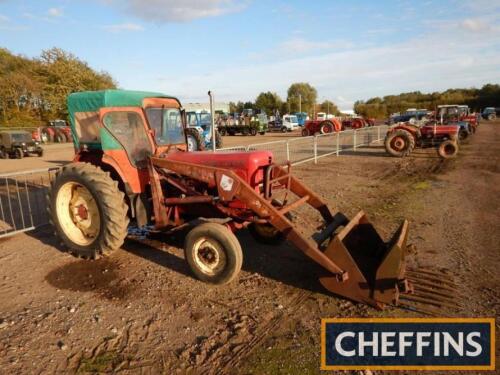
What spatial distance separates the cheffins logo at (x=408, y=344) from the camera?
9.28 ft

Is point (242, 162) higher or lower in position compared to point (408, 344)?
higher

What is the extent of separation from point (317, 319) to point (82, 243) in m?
3.33

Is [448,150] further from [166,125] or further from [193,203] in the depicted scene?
[193,203]

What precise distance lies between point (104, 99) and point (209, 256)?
8.33ft

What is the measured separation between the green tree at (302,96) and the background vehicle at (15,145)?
2242 inches

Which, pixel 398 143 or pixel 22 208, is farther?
pixel 398 143

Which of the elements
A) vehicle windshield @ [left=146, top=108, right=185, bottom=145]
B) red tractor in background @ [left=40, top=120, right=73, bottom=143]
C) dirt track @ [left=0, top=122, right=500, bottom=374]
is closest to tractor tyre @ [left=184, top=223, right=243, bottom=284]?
dirt track @ [left=0, top=122, right=500, bottom=374]

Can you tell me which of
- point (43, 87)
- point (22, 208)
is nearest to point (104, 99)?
point (22, 208)

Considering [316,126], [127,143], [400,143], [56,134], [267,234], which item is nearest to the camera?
[127,143]

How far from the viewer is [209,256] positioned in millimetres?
4078

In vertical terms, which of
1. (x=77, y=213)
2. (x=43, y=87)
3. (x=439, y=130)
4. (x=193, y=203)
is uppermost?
(x=43, y=87)

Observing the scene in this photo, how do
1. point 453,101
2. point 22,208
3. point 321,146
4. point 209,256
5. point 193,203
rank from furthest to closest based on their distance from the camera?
point 453,101, point 321,146, point 22,208, point 193,203, point 209,256

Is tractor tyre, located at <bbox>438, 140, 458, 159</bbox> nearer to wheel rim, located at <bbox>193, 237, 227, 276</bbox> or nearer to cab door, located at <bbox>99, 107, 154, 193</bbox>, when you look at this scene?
cab door, located at <bbox>99, 107, 154, 193</bbox>

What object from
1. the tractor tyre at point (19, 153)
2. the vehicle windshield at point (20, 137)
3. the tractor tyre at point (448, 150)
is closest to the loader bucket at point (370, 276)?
the tractor tyre at point (448, 150)
